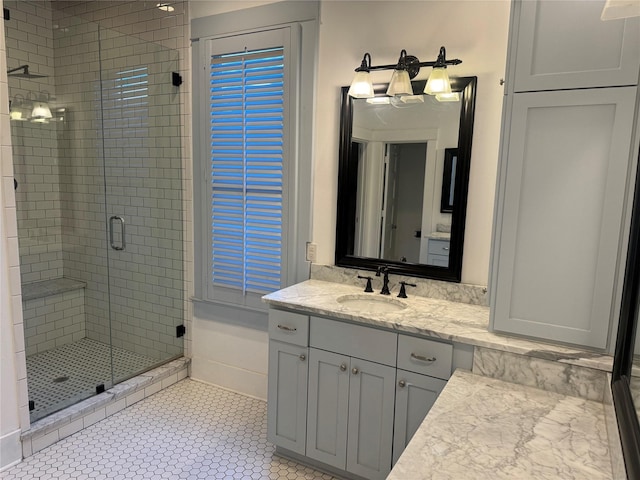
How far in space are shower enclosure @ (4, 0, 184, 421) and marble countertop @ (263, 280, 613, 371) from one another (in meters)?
1.39

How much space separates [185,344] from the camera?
3.37 m

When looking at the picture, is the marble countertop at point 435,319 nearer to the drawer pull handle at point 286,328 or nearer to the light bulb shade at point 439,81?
the drawer pull handle at point 286,328

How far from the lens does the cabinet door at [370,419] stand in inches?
78.2

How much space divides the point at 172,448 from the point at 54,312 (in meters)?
1.64

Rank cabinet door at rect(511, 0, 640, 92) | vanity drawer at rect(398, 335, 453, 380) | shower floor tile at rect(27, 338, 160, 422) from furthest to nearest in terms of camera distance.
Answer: shower floor tile at rect(27, 338, 160, 422) → vanity drawer at rect(398, 335, 453, 380) → cabinet door at rect(511, 0, 640, 92)

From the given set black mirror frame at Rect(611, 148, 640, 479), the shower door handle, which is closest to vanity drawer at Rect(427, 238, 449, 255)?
black mirror frame at Rect(611, 148, 640, 479)

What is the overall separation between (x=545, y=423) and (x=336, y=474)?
124 cm

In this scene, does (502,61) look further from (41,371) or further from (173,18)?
(41,371)

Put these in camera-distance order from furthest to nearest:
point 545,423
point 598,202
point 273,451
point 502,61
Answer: point 273,451
point 502,61
point 598,202
point 545,423

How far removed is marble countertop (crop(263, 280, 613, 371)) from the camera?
1.61m

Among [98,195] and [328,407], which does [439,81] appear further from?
[98,195]

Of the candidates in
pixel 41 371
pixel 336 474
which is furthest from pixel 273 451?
pixel 41 371

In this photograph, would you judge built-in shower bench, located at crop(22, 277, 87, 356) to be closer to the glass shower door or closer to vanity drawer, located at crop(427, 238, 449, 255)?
the glass shower door

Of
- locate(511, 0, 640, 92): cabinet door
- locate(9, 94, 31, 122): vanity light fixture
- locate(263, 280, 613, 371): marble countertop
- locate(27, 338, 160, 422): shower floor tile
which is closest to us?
locate(511, 0, 640, 92): cabinet door
